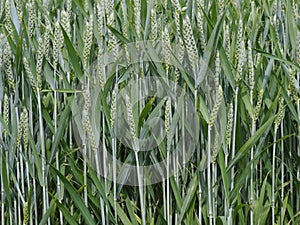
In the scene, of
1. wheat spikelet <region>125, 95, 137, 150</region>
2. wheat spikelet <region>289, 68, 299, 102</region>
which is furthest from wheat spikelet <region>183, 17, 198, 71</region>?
wheat spikelet <region>289, 68, 299, 102</region>

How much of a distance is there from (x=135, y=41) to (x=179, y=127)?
7.7 inches

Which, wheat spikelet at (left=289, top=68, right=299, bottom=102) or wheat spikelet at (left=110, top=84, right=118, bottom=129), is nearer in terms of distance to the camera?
wheat spikelet at (left=110, top=84, right=118, bottom=129)

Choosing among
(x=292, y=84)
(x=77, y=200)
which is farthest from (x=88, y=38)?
(x=292, y=84)

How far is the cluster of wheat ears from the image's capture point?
100cm

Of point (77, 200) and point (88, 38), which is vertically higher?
point (88, 38)

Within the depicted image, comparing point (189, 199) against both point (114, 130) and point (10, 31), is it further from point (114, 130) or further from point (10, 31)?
point (10, 31)

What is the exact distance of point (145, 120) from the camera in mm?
1100

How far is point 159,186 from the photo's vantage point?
1.17 metres

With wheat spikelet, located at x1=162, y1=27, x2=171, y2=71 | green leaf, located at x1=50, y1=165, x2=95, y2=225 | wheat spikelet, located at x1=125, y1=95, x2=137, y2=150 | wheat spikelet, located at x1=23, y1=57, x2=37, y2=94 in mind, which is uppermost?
wheat spikelet, located at x1=162, y1=27, x2=171, y2=71

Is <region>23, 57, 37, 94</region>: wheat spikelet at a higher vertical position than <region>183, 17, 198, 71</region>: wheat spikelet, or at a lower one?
lower

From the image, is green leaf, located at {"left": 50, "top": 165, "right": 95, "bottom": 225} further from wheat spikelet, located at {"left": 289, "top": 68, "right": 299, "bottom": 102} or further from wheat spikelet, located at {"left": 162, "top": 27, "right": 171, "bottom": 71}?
wheat spikelet, located at {"left": 289, "top": 68, "right": 299, "bottom": 102}

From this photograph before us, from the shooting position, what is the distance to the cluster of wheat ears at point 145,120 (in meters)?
1.00

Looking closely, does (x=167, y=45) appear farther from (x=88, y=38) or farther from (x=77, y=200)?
(x=77, y=200)

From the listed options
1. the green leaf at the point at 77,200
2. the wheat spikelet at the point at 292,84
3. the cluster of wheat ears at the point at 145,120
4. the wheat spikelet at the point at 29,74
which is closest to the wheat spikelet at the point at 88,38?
the cluster of wheat ears at the point at 145,120
